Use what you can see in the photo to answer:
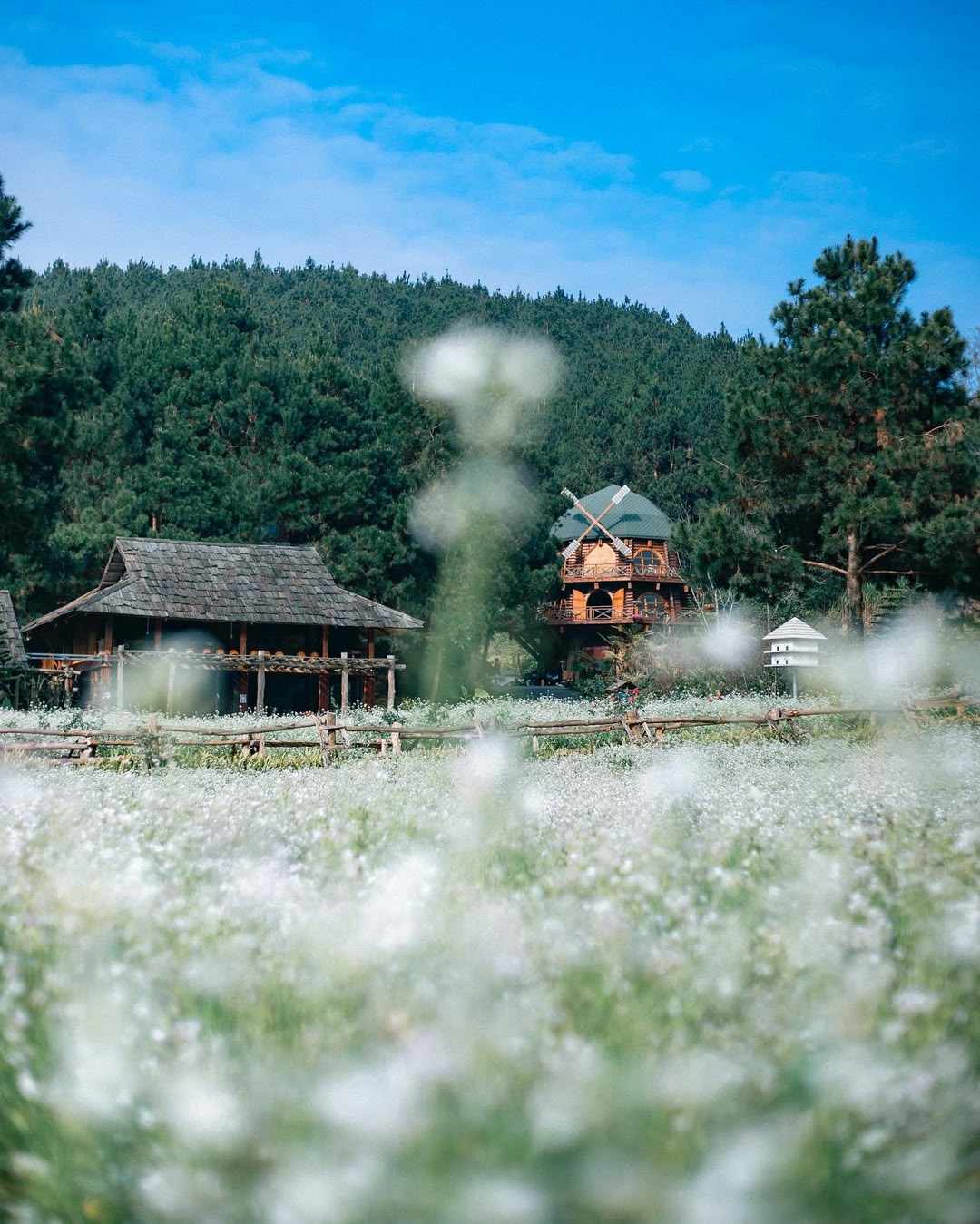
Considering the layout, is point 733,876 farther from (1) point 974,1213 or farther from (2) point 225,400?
(2) point 225,400

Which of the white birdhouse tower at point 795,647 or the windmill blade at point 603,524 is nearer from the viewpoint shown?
the white birdhouse tower at point 795,647

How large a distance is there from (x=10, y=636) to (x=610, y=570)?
3460cm

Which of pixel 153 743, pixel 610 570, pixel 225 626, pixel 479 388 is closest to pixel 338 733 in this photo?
pixel 153 743

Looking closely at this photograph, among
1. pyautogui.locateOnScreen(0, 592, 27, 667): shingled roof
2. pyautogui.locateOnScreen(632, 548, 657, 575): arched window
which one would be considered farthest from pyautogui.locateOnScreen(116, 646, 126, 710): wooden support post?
pyautogui.locateOnScreen(632, 548, 657, 575): arched window

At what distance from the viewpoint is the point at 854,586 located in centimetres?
2862

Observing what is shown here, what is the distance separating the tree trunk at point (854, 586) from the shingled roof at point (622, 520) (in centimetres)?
3100

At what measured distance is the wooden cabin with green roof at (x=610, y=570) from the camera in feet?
188

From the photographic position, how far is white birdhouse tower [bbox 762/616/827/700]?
2842cm

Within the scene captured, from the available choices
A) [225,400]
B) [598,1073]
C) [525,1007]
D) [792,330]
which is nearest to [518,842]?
[525,1007]

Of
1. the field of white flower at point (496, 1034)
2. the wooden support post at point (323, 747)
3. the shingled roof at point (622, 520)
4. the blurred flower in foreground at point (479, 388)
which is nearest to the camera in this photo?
the field of white flower at point (496, 1034)

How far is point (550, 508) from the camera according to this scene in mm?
44656

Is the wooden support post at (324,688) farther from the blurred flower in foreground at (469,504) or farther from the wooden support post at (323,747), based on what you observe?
the wooden support post at (323,747)

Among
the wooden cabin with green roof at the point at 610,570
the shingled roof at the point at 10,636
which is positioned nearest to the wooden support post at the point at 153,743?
the shingled roof at the point at 10,636

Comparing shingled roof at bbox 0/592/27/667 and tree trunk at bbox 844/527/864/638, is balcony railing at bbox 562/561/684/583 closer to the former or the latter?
tree trunk at bbox 844/527/864/638
